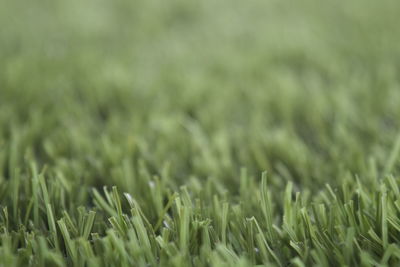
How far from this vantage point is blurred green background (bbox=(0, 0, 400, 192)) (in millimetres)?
759

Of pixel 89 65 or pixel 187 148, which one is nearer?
pixel 187 148

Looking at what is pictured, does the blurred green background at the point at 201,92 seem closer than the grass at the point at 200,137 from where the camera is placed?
No

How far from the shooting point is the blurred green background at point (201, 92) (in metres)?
0.76

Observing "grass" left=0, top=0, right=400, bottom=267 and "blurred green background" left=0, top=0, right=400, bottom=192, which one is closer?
"grass" left=0, top=0, right=400, bottom=267

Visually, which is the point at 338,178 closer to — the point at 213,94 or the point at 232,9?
the point at 213,94

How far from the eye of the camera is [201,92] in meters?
1.02

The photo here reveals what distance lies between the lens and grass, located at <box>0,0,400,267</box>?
54cm

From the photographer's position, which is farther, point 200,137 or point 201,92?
point 201,92

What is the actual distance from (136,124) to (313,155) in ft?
1.17

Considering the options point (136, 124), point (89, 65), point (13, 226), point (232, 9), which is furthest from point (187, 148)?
point (232, 9)

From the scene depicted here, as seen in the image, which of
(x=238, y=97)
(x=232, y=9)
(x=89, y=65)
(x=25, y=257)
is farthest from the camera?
(x=232, y=9)

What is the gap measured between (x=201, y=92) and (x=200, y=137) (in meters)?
0.21

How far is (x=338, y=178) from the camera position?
69 cm

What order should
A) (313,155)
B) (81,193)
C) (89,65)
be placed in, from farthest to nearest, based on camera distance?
(89,65)
(313,155)
(81,193)
